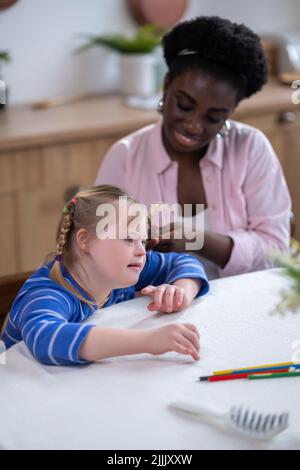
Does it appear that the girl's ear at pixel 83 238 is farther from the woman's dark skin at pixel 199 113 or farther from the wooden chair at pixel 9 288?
the woman's dark skin at pixel 199 113

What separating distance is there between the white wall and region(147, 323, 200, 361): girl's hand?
6.89ft

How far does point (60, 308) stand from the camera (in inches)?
53.5

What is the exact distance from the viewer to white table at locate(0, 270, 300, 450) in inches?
41.5

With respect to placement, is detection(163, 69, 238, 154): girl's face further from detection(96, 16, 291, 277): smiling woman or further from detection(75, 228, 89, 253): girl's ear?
detection(75, 228, 89, 253): girl's ear

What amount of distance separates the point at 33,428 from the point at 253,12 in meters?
2.94

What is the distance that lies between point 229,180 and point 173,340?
876mm

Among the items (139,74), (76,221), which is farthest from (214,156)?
(139,74)

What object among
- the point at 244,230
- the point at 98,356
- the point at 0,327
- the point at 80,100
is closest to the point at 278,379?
the point at 98,356

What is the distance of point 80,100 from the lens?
3270mm

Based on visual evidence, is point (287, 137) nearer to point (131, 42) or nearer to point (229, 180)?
point (131, 42)

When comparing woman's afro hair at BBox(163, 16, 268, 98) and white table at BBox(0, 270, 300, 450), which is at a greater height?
woman's afro hair at BBox(163, 16, 268, 98)

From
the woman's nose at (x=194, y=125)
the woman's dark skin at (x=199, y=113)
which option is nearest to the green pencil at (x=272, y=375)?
the woman's dark skin at (x=199, y=113)

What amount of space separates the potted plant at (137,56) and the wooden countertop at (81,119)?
0.09m

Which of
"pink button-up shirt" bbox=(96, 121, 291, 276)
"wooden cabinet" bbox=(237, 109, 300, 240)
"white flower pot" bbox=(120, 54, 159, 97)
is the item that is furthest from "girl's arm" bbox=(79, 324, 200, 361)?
"white flower pot" bbox=(120, 54, 159, 97)
